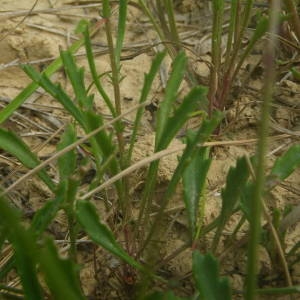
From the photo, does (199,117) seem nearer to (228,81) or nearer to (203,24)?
(228,81)

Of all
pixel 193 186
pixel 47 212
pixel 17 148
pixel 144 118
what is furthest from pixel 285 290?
pixel 144 118

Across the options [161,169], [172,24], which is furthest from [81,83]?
[172,24]

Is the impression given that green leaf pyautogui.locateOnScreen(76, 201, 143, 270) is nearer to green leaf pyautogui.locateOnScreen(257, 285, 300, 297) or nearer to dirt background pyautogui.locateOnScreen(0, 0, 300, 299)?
dirt background pyautogui.locateOnScreen(0, 0, 300, 299)

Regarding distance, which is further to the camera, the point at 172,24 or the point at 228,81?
the point at 172,24

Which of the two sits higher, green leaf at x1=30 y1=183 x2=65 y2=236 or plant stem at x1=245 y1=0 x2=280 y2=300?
plant stem at x1=245 y1=0 x2=280 y2=300

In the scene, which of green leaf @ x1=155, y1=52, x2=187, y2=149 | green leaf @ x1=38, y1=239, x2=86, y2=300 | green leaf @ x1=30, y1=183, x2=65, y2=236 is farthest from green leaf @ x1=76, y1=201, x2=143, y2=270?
green leaf @ x1=155, y1=52, x2=187, y2=149

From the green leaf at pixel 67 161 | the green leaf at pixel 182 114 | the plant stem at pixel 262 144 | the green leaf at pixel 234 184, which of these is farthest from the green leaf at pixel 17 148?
the plant stem at pixel 262 144

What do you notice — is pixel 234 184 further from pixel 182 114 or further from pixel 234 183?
pixel 182 114
